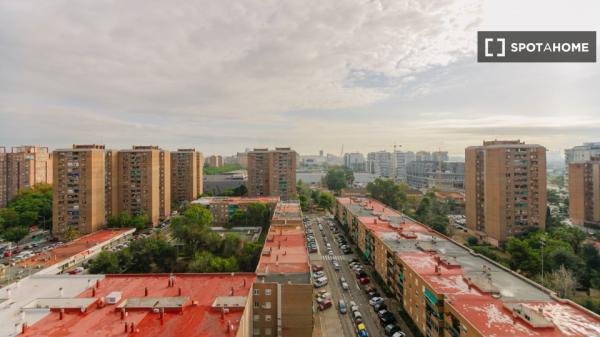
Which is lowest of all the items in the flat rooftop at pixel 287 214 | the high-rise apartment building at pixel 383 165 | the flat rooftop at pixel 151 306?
the flat rooftop at pixel 151 306

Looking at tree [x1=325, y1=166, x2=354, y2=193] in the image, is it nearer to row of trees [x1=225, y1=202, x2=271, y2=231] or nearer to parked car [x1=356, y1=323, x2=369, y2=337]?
row of trees [x1=225, y1=202, x2=271, y2=231]

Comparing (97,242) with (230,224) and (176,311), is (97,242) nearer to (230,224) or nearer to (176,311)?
(230,224)

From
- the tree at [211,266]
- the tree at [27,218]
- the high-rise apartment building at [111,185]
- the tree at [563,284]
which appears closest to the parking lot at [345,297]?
the tree at [211,266]

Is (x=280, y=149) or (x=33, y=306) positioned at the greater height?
(x=280, y=149)

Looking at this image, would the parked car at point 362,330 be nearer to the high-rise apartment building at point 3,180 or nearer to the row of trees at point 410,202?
the row of trees at point 410,202

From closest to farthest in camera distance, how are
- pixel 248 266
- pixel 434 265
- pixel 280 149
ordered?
pixel 434 265, pixel 248 266, pixel 280 149

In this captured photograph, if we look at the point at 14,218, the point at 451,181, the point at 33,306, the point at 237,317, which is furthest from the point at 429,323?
the point at 451,181

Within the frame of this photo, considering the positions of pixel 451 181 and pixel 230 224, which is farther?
pixel 451 181

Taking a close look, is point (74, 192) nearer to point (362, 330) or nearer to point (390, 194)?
point (362, 330)
